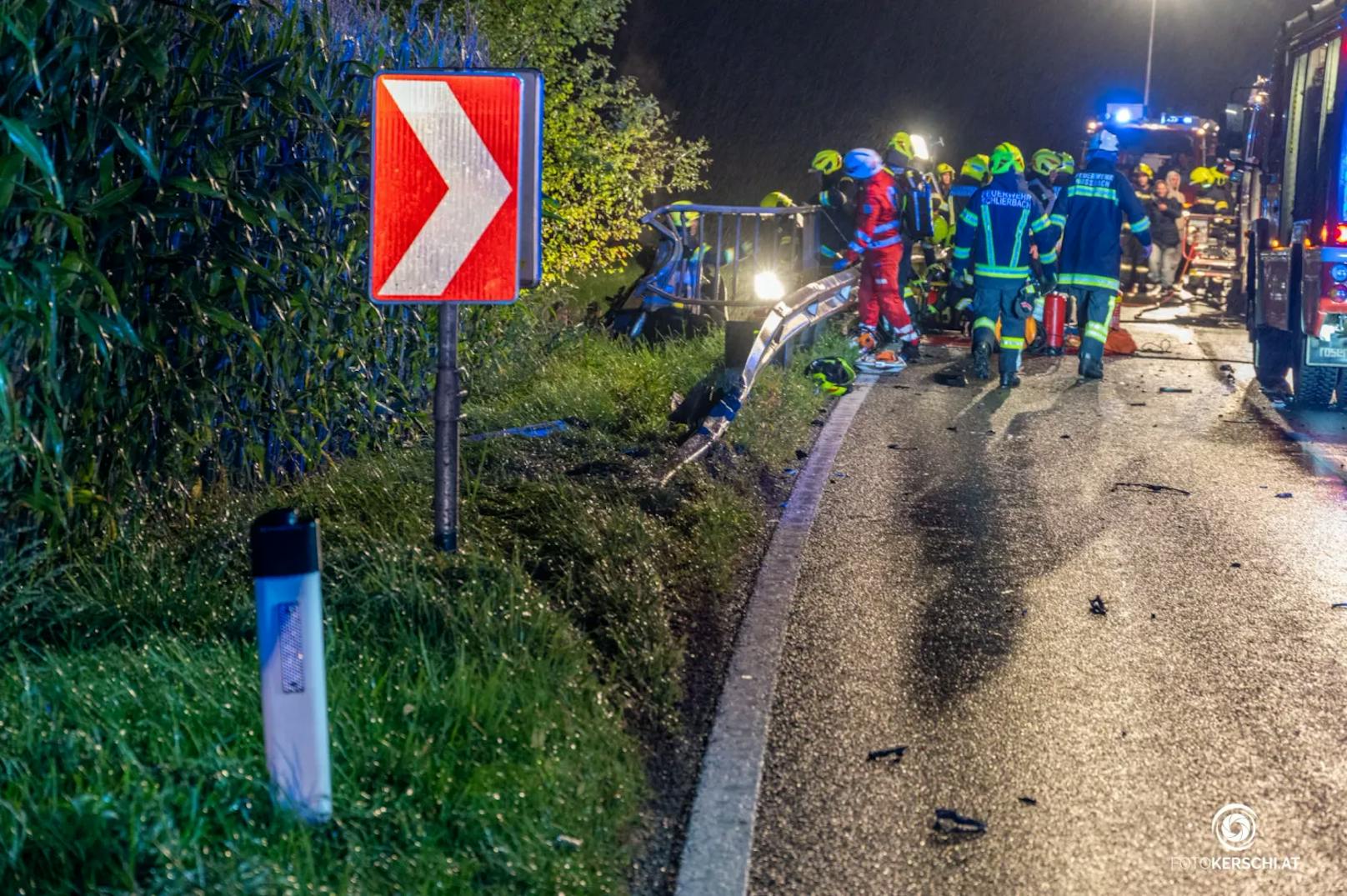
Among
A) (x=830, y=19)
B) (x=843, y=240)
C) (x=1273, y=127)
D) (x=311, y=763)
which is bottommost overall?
(x=311, y=763)

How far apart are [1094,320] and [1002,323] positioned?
2.96ft

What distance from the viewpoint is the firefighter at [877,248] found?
1403 cm

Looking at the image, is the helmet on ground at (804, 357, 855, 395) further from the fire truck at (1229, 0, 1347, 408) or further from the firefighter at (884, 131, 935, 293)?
→ the fire truck at (1229, 0, 1347, 408)

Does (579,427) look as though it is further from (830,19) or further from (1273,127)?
(830,19)

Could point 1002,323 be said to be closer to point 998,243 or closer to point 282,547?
point 998,243

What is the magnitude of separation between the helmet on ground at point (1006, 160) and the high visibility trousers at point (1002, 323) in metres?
1.04

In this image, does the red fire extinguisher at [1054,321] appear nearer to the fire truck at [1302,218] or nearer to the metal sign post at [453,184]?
the fire truck at [1302,218]

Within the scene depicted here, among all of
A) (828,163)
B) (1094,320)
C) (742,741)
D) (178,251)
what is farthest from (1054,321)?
(742,741)

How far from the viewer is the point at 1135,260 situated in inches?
864

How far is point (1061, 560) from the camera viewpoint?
275 inches

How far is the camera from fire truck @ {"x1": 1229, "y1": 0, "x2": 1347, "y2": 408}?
1098 cm

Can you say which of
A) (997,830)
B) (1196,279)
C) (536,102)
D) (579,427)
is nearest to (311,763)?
(997,830)

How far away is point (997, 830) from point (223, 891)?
2031 mm

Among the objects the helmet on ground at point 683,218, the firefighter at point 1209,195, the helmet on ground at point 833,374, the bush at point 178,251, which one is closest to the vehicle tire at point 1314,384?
the helmet on ground at point 833,374
